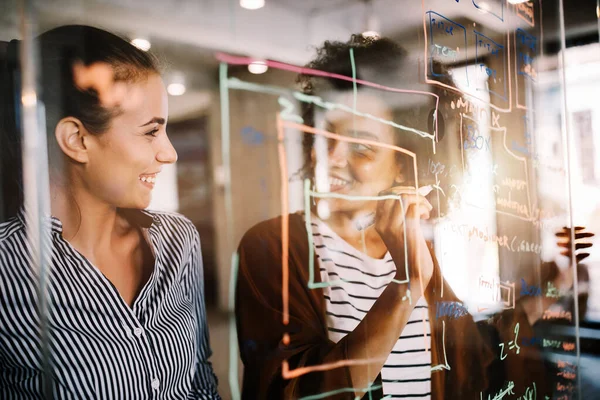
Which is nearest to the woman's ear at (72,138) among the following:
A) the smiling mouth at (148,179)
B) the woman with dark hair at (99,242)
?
the woman with dark hair at (99,242)

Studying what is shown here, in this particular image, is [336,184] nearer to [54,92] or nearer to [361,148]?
[361,148]

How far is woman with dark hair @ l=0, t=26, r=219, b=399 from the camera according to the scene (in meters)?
1.01

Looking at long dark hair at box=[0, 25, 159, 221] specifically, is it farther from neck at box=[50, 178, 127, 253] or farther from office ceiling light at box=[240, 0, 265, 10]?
office ceiling light at box=[240, 0, 265, 10]

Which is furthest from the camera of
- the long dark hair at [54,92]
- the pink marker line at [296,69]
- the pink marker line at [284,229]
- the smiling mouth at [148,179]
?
the pink marker line at [284,229]

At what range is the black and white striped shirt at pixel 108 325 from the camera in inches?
39.9

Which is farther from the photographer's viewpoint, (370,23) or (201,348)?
(370,23)

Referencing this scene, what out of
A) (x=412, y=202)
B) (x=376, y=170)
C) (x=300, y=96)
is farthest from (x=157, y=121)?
(x=412, y=202)

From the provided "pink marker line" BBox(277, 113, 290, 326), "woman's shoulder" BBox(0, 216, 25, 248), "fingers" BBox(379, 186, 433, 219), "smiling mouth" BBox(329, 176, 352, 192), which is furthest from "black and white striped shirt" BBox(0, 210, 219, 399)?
"fingers" BBox(379, 186, 433, 219)

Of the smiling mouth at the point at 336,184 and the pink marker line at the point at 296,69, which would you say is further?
the smiling mouth at the point at 336,184

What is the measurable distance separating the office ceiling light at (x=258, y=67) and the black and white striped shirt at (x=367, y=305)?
15.8 inches

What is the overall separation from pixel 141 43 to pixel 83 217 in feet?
1.21

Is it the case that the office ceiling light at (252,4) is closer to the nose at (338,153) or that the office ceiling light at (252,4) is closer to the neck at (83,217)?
the nose at (338,153)

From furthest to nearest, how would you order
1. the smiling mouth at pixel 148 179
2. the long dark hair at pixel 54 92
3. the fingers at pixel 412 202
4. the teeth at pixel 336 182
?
1. the fingers at pixel 412 202
2. the teeth at pixel 336 182
3. the smiling mouth at pixel 148 179
4. the long dark hair at pixel 54 92

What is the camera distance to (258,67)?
1307 millimetres
